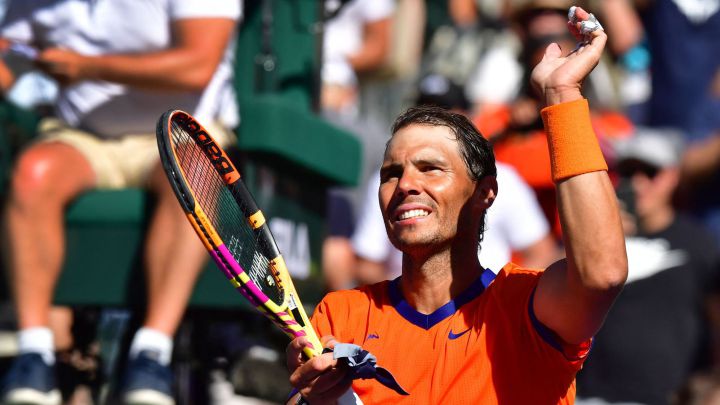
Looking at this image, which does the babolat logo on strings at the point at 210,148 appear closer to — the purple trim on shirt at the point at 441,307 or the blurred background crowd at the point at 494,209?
the purple trim on shirt at the point at 441,307

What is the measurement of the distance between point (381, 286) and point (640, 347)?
2721mm

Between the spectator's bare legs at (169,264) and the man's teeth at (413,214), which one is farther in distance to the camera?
the spectator's bare legs at (169,264)

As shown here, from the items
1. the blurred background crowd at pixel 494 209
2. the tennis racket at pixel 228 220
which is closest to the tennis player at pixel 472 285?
the tennis racket at pixel 228 220

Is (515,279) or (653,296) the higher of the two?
(515,279)

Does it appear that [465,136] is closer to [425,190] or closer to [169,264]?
[425,190]

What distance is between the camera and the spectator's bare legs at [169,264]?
5.61 m

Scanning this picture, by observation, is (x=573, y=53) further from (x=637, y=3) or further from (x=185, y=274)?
(x=637, y=3)

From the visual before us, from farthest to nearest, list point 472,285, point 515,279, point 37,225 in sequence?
point 37,225 → point 472,285 → point 515,279

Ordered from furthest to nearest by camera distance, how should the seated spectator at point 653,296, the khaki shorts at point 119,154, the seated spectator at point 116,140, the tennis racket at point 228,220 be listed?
the seated spectator at point 653,296, the khaki shorts at point 119,154, the seated spectator at point 116,140, the tennis racket at point 228,220

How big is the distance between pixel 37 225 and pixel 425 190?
100 inches

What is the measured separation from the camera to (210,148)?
13.1 ft

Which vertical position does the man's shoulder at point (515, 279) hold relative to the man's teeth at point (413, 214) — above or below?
below

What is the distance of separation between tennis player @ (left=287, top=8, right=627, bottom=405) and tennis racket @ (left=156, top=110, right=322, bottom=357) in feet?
0.37

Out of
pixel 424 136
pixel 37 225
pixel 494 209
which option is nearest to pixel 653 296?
pixel 494 209
